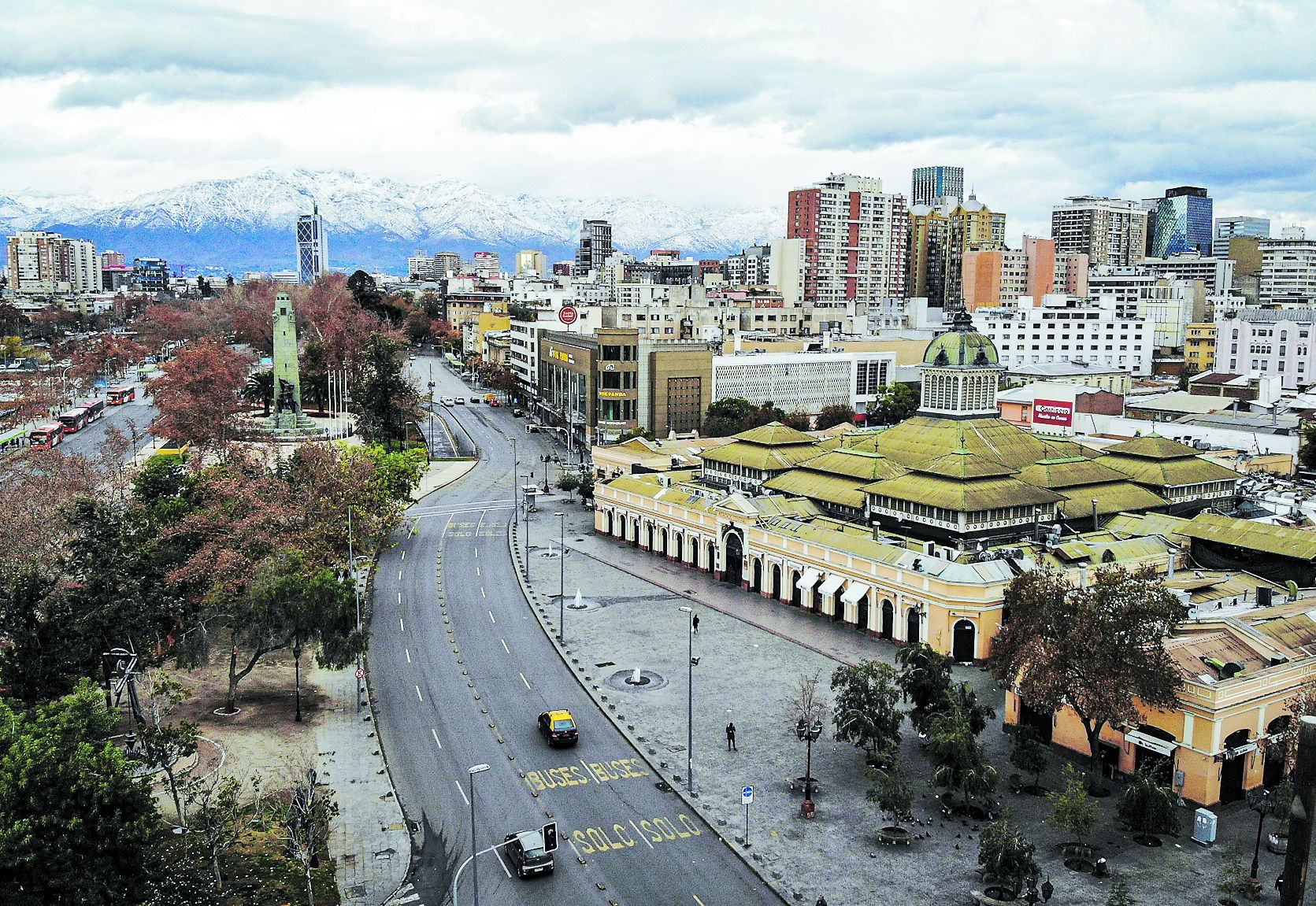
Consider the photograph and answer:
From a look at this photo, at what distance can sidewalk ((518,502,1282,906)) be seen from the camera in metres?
34.2

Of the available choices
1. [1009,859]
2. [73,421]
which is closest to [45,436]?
[73,421]

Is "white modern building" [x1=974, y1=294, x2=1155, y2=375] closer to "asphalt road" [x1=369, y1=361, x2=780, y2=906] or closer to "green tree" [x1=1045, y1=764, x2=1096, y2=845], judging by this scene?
"asphalt road" [x1=369, y1=361, x2=780, y2=906]

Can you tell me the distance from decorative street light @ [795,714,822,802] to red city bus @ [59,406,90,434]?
377ft

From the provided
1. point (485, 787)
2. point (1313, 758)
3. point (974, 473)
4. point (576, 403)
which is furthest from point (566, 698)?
point (576, 403)

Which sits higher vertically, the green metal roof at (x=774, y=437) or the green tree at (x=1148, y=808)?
the green metal roof at (x=774, y=437)

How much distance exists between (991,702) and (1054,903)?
17.9 m

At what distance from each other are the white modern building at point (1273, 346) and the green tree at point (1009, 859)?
14125 cm

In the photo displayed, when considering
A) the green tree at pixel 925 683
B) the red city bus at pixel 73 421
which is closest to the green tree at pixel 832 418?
the green tree at pixel 925 683

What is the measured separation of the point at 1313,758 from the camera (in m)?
16.7

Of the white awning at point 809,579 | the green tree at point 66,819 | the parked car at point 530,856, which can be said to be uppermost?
the green tree at point 66,819

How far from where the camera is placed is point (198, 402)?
10100 cm

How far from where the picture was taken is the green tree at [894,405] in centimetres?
13462

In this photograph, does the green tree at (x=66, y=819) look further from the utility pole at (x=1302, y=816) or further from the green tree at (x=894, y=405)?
the green tree at (x=894, y=405)

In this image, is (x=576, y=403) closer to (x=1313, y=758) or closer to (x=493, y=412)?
(x=493, y=412)
